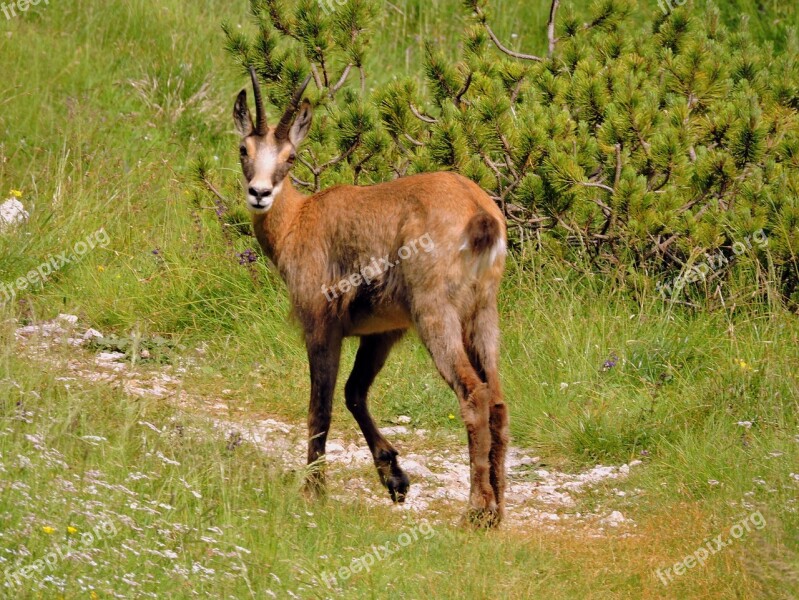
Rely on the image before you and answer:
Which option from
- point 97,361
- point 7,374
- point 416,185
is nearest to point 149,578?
point 7,374

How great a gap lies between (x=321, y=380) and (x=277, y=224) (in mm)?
971

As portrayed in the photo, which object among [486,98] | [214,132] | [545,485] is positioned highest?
[486,98]

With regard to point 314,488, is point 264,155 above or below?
above

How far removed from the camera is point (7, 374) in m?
5.73

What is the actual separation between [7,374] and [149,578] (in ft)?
6.15

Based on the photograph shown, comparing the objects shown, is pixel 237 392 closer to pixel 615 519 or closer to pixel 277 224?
pixel 277 224

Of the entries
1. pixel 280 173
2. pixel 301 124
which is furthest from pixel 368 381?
pixel 301 124

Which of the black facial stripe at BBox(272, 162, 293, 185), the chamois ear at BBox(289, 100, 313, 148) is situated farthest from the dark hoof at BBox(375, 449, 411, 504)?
the chamois ear at BBox(289, 100, 313, 148)

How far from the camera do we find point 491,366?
19.6 feet

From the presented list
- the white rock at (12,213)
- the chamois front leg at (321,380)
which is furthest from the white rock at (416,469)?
the white rock at (12,213)

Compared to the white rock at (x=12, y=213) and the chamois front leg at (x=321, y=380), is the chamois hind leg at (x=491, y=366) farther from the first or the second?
the white rock at (x=12, y=213)

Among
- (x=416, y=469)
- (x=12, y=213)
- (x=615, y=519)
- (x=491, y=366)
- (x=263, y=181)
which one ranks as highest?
(x=263, y=181)

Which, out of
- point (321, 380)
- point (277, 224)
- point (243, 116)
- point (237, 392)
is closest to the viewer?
point (321, 380)

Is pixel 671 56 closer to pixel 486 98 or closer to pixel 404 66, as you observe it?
pixel 486 98
